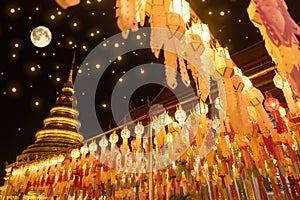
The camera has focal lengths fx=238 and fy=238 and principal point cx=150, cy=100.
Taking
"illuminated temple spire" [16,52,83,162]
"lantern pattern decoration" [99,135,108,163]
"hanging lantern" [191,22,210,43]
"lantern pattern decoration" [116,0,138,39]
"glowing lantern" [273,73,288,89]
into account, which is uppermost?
"illuminated temple spire" [16,52,83,162]

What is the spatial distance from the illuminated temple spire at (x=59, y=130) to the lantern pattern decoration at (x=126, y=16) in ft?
25.7

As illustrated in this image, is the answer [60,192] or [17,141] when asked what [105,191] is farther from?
[17,141]

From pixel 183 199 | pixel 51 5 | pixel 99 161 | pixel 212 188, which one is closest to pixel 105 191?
pixel 99 161

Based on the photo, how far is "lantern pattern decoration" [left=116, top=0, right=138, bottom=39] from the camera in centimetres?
209

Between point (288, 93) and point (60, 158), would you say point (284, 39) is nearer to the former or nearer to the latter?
point (288, 93)

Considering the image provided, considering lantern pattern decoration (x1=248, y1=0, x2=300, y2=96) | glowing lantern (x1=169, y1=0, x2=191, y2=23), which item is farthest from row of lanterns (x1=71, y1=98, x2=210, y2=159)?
lantern pattern decoration (x1=248, y1=0, x2=300, y2=96)

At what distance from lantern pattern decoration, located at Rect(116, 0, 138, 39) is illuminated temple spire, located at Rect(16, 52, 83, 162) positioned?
25.7 ft

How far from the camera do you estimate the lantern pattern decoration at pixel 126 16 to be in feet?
6.86

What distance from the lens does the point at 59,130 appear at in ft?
37.1

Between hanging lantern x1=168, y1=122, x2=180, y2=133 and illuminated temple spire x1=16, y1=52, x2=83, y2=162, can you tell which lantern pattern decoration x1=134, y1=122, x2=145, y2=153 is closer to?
hanging lantern x1=168, y1=122, x2=180, y2=133

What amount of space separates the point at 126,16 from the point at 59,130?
1027cm

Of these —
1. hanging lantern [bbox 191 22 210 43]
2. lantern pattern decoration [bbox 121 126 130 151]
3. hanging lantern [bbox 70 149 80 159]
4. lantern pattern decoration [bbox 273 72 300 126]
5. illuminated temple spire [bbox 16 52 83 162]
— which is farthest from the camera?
illuminated temple spire [bbox 16 52 83 162]

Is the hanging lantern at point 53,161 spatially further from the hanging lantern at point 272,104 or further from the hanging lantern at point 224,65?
the hanging lantern at point 272,104

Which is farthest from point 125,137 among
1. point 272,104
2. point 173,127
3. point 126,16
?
point 126,16
